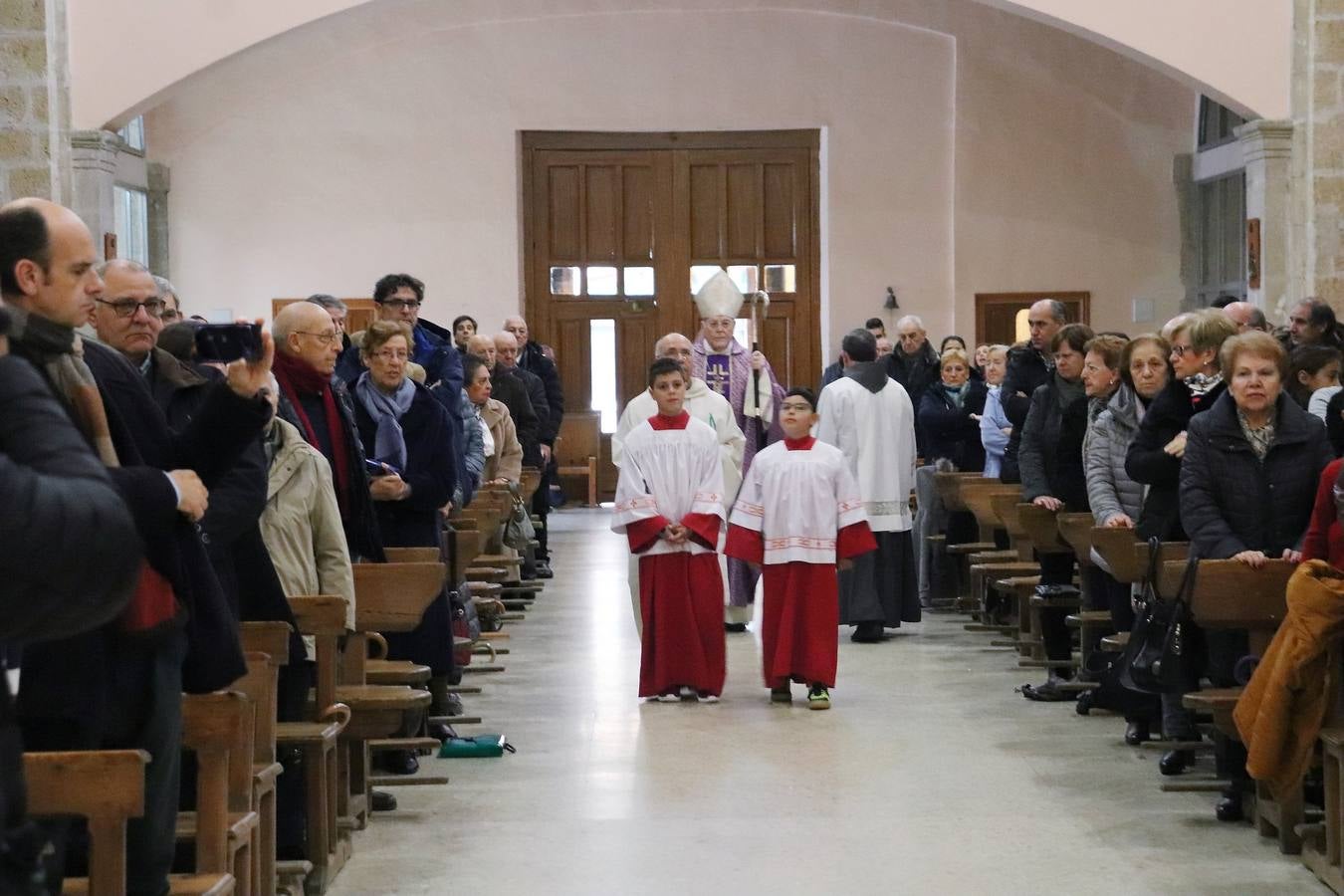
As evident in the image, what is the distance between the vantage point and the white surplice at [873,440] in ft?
33.0

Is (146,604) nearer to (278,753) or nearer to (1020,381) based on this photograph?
(278,753)

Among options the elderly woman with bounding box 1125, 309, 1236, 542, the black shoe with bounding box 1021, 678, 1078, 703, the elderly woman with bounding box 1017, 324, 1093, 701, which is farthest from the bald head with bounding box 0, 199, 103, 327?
the black shoe with bounding box 1021, 678, 1078, 703

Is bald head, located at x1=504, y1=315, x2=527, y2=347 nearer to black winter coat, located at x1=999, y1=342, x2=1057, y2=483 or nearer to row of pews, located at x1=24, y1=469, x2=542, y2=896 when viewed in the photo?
black winter coat, located at x1=999, y1=342, x2=1057, y2=483

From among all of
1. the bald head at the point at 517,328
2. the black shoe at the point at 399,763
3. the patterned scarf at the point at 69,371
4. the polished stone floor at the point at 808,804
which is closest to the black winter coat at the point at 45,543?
the patterned scarf at the point at 69,371

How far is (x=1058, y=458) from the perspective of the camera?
8.02 meters

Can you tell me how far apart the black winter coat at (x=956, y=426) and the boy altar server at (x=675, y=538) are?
136 inches

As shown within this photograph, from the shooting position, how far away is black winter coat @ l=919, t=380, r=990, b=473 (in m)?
11.4

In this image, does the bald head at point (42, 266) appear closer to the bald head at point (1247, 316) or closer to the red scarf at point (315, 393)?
the red scarf at point (315, 393)

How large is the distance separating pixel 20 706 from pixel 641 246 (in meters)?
14.9

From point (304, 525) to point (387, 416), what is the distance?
1.36 metres

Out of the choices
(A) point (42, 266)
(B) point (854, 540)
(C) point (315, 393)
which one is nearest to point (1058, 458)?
(B) point (854, 540)

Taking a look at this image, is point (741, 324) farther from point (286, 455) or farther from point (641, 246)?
point (286, 455)

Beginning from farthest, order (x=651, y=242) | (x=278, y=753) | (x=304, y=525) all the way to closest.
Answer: (x=651, y=242), (x=304, y=525), (x=278, y=753)

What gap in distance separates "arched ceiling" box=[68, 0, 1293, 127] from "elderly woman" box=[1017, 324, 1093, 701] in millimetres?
5913
